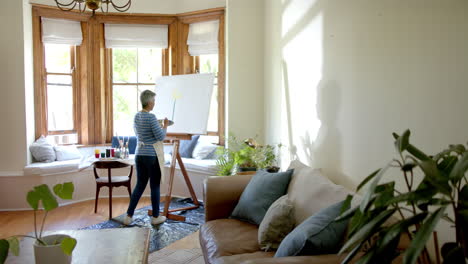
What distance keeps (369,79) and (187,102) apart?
2950 millimetres

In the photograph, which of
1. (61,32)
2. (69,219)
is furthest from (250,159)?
(61,32)

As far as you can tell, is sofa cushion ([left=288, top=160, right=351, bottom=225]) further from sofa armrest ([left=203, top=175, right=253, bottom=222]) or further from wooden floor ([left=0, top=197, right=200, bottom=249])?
wooden floor ([left=0, top=197, right=200, bottom=249])

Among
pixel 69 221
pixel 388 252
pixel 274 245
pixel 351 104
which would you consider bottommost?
pixel 69 221

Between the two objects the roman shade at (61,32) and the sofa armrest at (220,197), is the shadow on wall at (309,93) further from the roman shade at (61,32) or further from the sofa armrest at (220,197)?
the roman shade at (61,32)

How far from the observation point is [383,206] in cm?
102

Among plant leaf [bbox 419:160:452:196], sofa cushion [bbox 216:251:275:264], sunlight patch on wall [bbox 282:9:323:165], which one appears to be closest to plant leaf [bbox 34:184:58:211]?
sofa cushion [bbox 216:251:275:264]

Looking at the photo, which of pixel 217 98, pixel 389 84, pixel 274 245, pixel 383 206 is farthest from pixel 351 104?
pixel 217 98

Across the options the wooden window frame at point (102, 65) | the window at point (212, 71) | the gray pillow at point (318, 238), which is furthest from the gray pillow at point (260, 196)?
the window at point (212, 71)

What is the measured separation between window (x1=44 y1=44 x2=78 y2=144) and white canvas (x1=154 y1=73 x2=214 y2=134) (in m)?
1.59

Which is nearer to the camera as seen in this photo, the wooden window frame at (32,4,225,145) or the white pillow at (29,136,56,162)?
the white pillow at (29,136,56,162)

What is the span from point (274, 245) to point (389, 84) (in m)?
1.16

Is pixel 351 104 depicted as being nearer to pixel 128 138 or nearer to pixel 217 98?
pixel 217 98

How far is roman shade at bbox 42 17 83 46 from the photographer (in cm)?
541

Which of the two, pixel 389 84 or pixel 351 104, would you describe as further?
pixel 351 104
